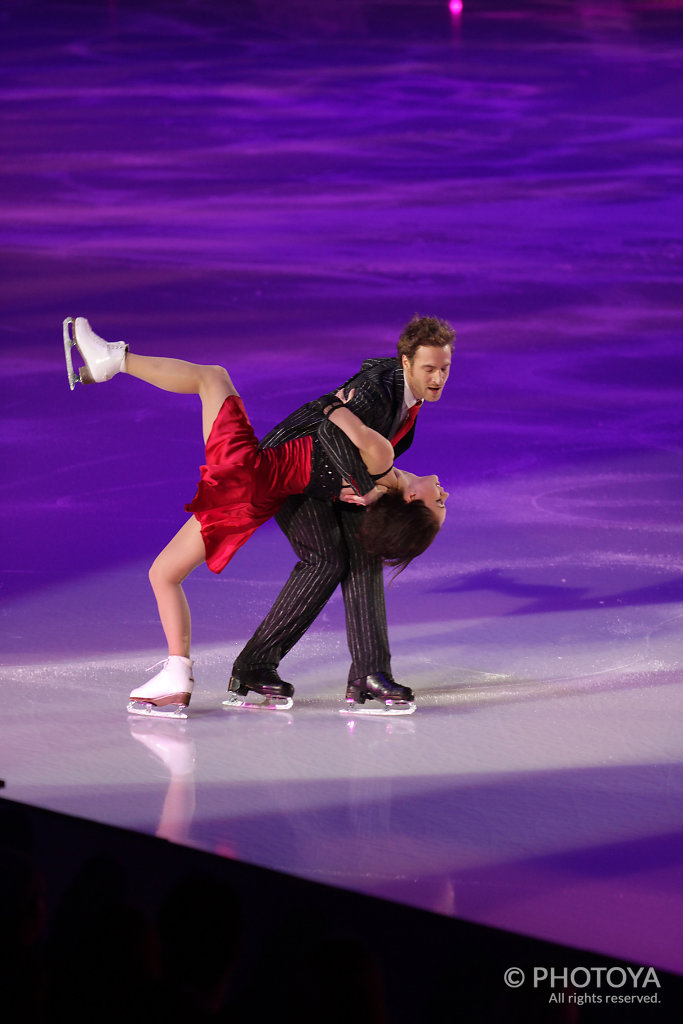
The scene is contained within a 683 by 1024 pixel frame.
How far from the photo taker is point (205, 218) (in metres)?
9.26

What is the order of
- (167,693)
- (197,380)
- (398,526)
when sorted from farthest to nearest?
(197,380) < (398,526) < (167,693)

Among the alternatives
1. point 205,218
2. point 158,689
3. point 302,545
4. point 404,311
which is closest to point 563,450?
point 404,311

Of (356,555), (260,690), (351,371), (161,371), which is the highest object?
(351,371)

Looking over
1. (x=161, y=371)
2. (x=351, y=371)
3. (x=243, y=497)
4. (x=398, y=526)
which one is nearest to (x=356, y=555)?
(x=398, y=526)

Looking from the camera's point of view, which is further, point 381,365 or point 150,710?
point 381,365

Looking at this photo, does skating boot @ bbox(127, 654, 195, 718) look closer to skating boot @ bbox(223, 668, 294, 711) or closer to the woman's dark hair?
skating boot @ bbox(223, 668, 294, 711)

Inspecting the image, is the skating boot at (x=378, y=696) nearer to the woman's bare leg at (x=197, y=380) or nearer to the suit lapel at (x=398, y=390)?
the suit lapel at (x=398, y=390)

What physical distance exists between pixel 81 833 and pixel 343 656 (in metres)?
2.35

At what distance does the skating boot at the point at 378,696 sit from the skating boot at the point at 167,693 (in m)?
0.51

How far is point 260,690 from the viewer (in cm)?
445

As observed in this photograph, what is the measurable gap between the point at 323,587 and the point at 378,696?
0.42 metres

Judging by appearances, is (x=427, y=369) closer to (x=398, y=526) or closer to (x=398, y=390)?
(x=398, y=390)

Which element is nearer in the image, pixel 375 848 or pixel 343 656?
pixel 375 848

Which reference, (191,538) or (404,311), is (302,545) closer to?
(191,538)
